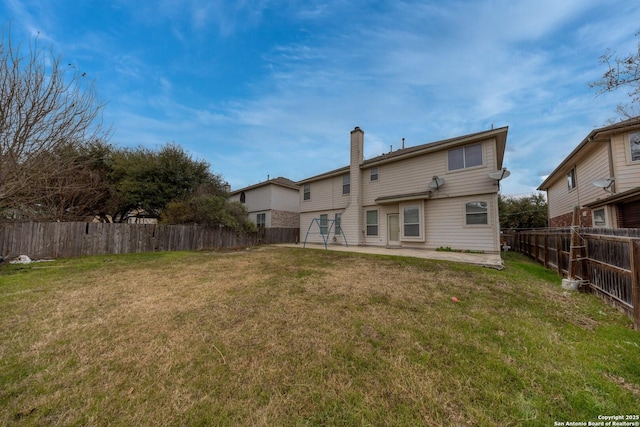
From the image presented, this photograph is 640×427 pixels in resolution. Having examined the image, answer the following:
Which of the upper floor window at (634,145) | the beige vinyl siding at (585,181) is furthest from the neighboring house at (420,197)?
the upper floor window at (634,145)

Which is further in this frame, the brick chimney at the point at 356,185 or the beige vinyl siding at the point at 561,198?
the brick chimney at the point at 356,185

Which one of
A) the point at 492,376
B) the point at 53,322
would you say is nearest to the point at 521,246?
the point at 492,376

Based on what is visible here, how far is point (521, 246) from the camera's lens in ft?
43.0

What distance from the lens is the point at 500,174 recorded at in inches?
344

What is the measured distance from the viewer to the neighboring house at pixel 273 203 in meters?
18.5

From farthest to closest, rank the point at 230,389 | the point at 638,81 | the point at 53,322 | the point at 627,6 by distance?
the point at 627,6 → the point at 638,81 → the point at 53,322 → the point at 230,389

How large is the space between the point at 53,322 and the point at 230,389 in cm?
313

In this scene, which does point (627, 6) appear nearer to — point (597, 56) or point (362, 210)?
point (597, 56)

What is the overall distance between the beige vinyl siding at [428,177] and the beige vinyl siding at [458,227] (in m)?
0.37

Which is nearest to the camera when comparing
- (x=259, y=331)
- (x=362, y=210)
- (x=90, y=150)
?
(x=259, y=331)

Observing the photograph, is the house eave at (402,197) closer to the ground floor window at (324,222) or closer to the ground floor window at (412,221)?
the ground floor window at (412,221)

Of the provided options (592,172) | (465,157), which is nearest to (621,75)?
(465,157)

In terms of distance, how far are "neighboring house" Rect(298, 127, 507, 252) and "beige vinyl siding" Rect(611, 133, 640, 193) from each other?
3128 mm

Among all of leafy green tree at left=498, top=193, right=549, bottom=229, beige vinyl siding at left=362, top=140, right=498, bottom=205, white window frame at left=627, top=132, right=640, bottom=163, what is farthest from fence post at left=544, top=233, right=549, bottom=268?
leafy green tree at left=498, top=193, right=549, bottom=229
